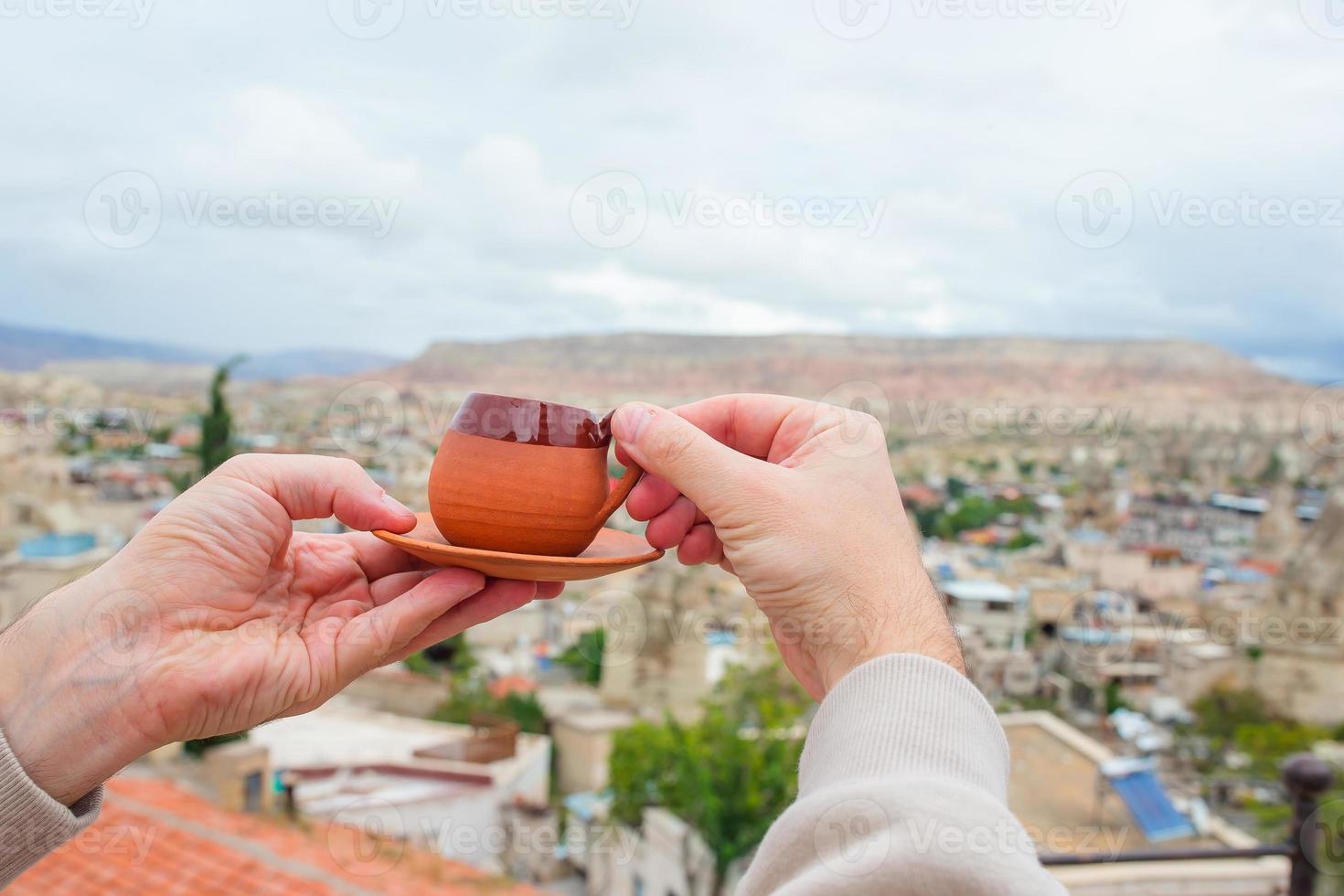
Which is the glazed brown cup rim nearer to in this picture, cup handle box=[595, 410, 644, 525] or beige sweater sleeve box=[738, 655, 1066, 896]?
cup handle box=[595, 410, 644, 525]

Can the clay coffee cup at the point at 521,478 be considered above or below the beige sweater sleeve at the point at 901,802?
above

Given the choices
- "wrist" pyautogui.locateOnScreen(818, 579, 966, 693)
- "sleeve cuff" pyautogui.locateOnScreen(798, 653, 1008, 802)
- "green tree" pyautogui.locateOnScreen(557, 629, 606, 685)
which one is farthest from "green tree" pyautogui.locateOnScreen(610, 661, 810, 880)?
"green tree" pyautogui.locateOnScreen(557, 629, 606, 685)

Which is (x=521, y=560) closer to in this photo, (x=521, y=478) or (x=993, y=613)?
(x=521, y=478)

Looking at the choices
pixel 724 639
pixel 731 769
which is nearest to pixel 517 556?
pixel 731 769

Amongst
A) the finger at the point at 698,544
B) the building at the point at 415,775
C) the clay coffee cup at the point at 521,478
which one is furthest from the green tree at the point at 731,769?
the clay coffee cup at the point at 521,478

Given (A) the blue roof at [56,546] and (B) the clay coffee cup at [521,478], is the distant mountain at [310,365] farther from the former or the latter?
(B) the clay coffee cup at [521,478]

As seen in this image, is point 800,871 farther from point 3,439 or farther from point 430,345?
point 430,345

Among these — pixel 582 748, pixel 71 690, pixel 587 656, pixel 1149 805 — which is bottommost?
pixel 587 656

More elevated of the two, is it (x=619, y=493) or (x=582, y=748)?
(x=619, y=493)
